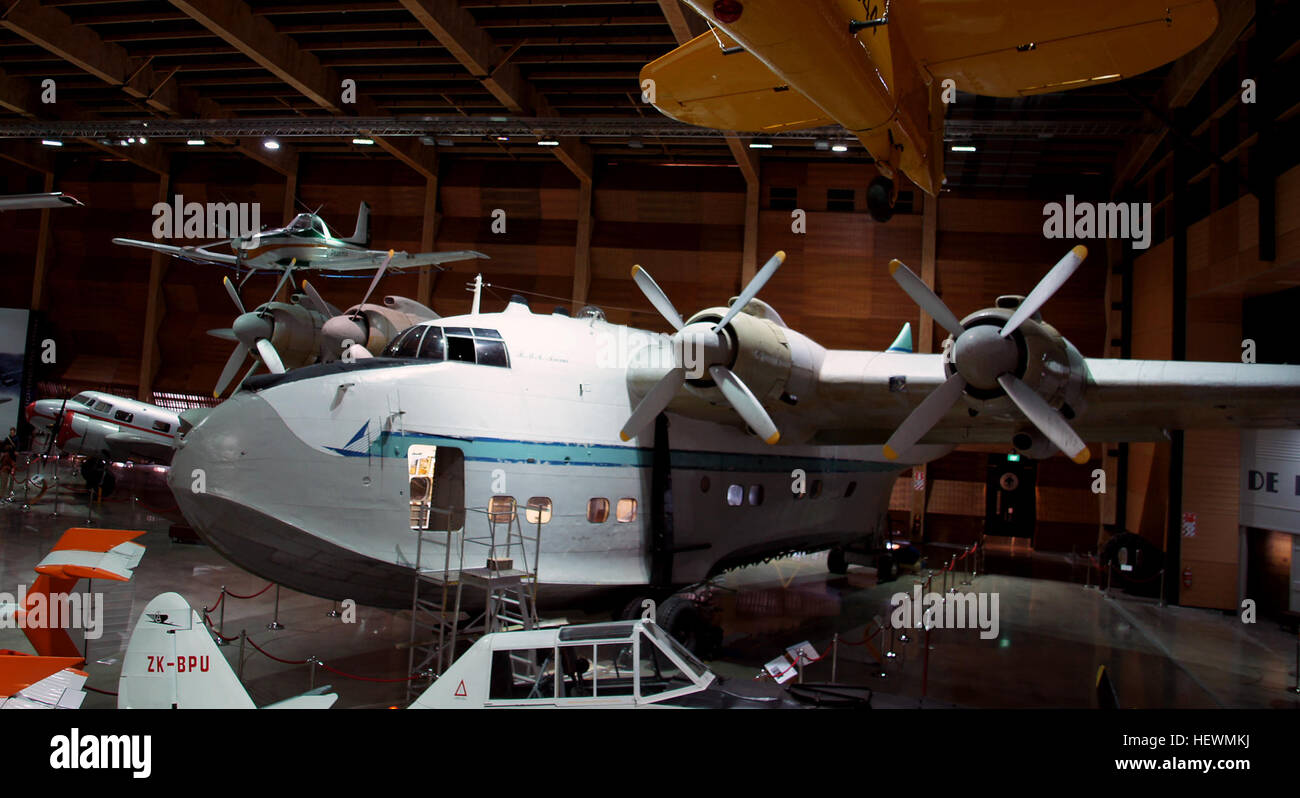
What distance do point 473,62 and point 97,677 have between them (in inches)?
479

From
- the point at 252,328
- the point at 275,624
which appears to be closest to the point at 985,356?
the point at 275,624

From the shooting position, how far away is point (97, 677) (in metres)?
8.78

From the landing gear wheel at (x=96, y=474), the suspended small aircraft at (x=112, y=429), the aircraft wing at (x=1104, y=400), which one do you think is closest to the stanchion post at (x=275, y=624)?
the aircraft wing at (x=1104, y=400)

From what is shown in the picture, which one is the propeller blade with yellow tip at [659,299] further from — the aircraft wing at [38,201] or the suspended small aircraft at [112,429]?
the suspended small aircraft at [112,429]

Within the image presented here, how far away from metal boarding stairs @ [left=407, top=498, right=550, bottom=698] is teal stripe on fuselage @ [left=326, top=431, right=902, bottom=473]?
64 centimetres

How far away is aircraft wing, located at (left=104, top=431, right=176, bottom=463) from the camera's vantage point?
20172 mm

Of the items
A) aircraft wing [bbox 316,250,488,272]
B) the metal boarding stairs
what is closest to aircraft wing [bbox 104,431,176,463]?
aircraft wing [bbox 316,250,488,272]

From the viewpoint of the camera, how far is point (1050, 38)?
23.0 feet

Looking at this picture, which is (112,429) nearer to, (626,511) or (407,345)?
(407,345)

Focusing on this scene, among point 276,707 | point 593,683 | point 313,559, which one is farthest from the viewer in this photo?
point 313,559

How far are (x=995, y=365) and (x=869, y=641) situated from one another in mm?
5697

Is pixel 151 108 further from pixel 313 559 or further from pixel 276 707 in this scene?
pixel 276 707
